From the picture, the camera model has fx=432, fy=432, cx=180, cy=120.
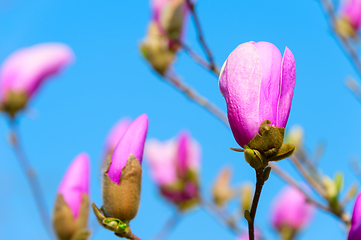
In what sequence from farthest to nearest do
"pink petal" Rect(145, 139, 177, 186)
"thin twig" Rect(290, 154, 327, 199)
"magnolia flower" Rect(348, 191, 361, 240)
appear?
"pink petal" Rect(145, 139, 177, 186) → "thin twig" Rect(290, 154, 327, 199) → "magnolia flower" Rect(348, 191, 361, 240)

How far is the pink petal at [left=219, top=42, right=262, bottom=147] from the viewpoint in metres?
0.67

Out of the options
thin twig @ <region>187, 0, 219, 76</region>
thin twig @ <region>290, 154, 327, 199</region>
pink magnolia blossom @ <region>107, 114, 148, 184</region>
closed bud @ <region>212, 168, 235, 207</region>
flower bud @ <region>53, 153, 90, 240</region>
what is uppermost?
thin twig @ <region>187, 0, 219, 76</region>

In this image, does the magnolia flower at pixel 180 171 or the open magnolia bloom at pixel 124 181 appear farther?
the magnolia flower at pixel 180 171

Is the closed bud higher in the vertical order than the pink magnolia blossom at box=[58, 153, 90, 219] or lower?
lower

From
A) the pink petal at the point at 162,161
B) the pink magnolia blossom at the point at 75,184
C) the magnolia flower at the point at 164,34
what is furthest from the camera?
the pink petal at the point at 162,161

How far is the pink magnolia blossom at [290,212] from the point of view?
2.19 m

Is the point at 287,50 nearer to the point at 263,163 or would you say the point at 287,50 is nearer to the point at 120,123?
the point at 263,163

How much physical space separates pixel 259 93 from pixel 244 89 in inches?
0.9

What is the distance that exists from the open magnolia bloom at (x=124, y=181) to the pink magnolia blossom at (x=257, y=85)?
0.20 meters

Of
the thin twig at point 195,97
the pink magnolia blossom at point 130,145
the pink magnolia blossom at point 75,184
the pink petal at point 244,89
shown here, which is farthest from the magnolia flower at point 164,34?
the pink petal at point 244,89

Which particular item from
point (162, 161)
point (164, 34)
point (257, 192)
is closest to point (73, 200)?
point (257, 192)

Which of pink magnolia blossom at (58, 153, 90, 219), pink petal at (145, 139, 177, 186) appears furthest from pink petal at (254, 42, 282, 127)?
pink petal at (145, 139, 177, 186)

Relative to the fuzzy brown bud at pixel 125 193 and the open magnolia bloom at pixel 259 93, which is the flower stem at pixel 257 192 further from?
the fuzzy brown bud at pixel 125 193

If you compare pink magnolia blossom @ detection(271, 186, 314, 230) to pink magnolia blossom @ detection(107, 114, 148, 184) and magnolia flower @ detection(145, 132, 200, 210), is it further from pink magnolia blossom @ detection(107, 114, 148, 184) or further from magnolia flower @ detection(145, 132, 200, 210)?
pink magnolia blossom @ detection(107, 114, 148, 184)
